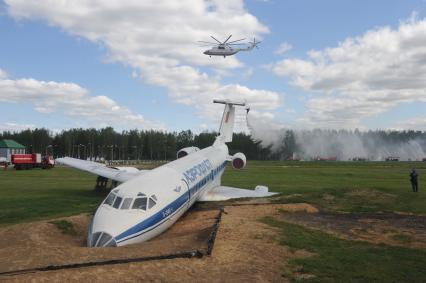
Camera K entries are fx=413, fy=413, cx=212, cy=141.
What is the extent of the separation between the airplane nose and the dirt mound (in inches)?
18.9

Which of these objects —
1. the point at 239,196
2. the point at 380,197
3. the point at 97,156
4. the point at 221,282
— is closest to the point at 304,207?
the point at 239,196

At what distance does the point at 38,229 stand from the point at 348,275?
1370cm

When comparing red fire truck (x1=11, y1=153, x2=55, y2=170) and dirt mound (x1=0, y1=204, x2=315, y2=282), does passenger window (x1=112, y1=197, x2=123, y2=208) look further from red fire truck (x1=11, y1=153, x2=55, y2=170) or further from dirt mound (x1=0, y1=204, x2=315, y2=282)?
red fire truck (x1=11, y1=153, x2=55, y2=170)

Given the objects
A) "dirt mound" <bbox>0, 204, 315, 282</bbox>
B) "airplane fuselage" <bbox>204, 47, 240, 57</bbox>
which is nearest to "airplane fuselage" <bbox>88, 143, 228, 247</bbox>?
"dirt mound" <bbox>0, 204, 315, 282</bbox>

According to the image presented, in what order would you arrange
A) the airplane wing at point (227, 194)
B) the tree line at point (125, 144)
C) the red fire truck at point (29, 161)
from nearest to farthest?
the airplane wing at point (227, 194) → the red fire truck at point (29, 161) → the tree line at point (125, 144)

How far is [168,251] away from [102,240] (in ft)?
9.23

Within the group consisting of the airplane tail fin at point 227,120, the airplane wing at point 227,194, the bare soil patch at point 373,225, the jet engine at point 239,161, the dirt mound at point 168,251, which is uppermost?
the airplane tail fin at point 227,120

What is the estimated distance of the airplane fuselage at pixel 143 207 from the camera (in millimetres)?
15273

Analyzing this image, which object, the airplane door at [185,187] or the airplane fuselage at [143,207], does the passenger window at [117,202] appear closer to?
the airplane fuselage at [143,207]

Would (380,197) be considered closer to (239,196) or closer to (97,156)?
(239,196)

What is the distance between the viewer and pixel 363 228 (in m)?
20.0

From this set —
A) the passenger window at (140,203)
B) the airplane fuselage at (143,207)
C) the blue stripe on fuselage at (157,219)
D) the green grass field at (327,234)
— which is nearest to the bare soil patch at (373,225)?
the green grass field at (327,234)

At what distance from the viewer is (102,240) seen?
48.8ft

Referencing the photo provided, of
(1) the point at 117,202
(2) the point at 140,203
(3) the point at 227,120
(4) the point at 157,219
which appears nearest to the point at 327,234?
(4) the point at 157,219
